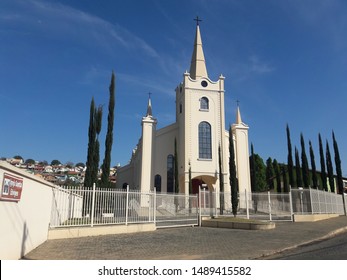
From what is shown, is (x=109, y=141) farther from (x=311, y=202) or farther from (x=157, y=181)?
(x=157, y=181)

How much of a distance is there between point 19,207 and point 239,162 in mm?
30432

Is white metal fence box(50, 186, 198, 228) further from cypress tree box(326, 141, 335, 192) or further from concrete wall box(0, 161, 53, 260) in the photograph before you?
cypress tree box(326, 141, 335, 192)

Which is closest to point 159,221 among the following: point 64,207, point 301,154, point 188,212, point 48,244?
point 188,212

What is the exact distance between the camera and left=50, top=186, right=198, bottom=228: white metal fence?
11.6 metres

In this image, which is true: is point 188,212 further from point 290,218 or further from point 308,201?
point 308,201

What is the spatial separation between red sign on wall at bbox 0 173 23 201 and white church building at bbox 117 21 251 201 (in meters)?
24.4

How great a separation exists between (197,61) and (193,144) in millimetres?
11630

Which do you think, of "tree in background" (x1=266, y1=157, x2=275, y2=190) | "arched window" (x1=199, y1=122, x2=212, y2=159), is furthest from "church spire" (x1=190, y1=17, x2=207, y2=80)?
"tree in background" (x1=266, y1=157, x2=275, y2=190)

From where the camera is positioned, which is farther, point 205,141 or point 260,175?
point 260,175

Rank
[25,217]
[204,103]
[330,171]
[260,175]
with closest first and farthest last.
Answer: [25,217] < [204,103] < [330,171] < [260,175]

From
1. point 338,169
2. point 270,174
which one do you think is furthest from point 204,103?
point 270,174

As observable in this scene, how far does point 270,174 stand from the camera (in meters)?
52.2

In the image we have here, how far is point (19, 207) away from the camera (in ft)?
22.7

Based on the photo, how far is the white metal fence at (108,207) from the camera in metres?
11.6
